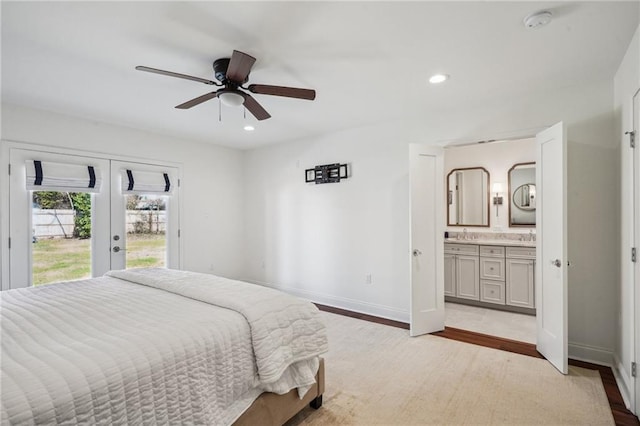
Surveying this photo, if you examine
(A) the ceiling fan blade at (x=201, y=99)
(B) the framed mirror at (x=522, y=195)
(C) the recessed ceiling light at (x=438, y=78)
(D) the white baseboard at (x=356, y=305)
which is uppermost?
(C) the recessed ceiling light at (x=438, y=78)

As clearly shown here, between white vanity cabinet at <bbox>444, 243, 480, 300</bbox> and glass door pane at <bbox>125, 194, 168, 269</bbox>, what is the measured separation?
430 cm

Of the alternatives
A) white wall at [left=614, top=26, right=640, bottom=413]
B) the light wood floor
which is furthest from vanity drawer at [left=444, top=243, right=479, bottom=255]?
white wall at [left=614, top=26, right=640, bottom=413]

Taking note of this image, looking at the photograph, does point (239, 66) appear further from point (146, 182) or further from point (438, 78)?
point (146, 182)

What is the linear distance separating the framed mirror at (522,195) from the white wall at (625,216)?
1.99 m

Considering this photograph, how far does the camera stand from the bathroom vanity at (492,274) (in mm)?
3996

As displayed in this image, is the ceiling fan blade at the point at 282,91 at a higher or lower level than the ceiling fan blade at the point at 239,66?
lower

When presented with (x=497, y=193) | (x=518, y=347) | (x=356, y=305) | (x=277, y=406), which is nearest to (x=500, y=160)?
(x=497, y=193)

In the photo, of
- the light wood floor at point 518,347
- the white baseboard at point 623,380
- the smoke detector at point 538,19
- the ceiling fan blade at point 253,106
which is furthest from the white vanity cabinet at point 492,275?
the ceiling fan blade at point 253,106

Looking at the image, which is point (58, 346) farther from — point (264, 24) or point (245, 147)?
point (245, 147)

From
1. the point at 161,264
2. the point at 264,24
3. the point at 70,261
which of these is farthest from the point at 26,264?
the point at 264,24

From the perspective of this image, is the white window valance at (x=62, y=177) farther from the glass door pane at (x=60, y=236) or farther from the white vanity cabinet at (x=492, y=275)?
the white vanity cabinet at (x=492, y=275)

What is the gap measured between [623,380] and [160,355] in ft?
10.5

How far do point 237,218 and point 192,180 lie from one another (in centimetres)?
108

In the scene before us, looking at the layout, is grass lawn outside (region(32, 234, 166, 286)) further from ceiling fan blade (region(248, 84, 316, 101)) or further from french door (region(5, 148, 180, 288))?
ceiling fan blade (region(248, 84, 316, 101))
